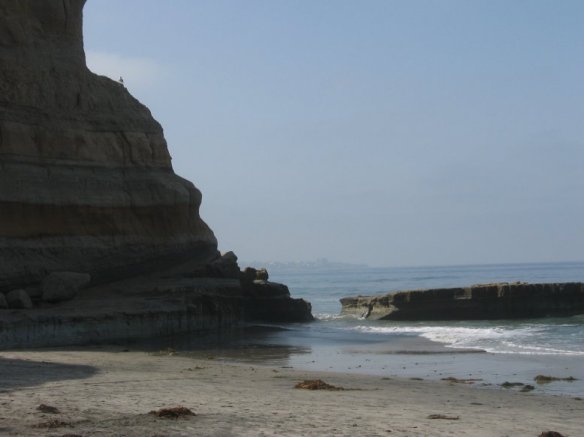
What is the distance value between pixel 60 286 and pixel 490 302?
901 inches

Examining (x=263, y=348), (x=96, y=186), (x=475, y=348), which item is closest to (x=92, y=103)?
(x=96, y=186)

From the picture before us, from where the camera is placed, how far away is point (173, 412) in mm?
11453

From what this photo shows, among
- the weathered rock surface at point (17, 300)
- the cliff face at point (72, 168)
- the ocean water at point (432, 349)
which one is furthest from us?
the cliff face at point (72, 168)

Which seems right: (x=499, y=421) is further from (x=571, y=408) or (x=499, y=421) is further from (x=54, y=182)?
(x=54, y=182)

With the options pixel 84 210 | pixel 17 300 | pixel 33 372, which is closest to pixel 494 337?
pixel 84 210

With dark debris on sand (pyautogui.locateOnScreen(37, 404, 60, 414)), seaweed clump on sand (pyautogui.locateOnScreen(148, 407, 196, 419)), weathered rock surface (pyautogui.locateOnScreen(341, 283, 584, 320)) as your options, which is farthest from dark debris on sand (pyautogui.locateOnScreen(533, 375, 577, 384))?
weathered rock surface (pyautogui.locateOnScreen(341, 283, 584, 320))

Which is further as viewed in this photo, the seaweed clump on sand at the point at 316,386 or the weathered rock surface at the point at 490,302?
the weathered rock surface at the point at 490,302

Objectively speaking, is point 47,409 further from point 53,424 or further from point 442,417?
point 442,417

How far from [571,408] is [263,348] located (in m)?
13.6

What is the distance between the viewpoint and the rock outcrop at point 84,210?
26500 mm

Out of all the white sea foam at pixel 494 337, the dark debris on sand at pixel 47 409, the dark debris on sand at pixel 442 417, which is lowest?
the white sea foam at pixel 494 337

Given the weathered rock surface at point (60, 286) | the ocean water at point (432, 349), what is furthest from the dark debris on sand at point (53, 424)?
the weathered rock surface at point (60, 286)

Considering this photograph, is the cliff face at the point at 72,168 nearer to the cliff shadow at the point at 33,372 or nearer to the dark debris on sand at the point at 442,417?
the cliff shadow at the point at 33,372

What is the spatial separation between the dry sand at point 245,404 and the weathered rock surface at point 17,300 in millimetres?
5895
